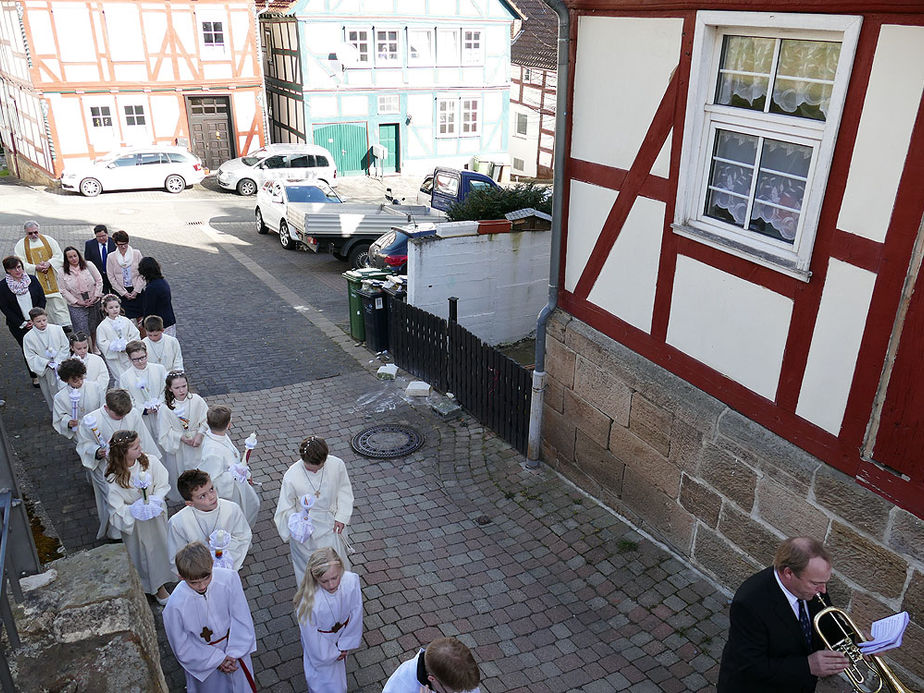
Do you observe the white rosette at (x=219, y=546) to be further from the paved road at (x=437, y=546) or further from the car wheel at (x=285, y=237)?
the car wheel at (x=285, y=237)

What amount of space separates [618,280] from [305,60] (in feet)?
76.8

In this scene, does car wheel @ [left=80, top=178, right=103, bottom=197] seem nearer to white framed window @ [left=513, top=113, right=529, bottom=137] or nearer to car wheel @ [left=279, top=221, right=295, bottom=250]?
car wheel @ [left=279, top=221, right=295, bottom=250]

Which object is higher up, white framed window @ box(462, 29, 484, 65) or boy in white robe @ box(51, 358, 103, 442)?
white framed window @ box(462, 29, 484, 65)

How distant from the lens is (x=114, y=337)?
8.49 m

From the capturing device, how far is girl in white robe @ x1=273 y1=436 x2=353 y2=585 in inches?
218

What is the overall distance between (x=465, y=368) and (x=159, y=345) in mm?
3660

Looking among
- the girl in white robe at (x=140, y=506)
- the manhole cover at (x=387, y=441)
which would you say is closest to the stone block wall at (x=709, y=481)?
the manhole cover at (x=387, y=441)

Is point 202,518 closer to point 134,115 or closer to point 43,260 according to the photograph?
point 43,260

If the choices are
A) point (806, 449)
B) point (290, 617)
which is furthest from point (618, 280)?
point (290, 617)

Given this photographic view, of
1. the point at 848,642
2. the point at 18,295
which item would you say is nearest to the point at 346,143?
the point at 18,295

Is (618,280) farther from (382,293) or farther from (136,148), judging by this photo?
(136,148)

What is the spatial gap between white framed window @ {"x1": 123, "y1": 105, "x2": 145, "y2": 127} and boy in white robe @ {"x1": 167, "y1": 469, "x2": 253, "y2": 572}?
2504 cm

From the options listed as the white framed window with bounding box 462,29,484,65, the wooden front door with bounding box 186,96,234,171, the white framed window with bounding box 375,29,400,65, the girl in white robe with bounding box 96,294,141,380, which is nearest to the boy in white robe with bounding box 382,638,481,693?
the girl in white robe with bounding box 96,294,141,380

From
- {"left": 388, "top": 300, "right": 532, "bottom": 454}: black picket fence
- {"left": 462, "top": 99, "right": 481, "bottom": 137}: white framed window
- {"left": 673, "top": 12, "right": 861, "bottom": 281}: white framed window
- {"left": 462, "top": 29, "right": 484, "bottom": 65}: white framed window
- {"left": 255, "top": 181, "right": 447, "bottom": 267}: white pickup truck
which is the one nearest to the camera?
{"left": 673, "top": 12, "right": 861, "bottom": 281}: white framed window
